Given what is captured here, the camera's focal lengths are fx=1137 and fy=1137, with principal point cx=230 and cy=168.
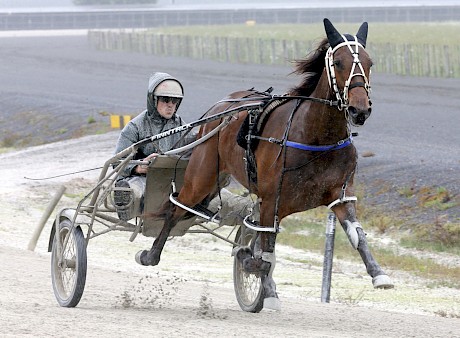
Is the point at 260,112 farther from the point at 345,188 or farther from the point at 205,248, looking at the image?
the point at 205,248

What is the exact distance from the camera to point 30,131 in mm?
25500

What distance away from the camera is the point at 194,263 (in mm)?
12594

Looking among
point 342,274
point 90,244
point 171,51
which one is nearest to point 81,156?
point 90,244

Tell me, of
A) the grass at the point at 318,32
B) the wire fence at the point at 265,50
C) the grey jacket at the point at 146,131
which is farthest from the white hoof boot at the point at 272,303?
the grass at the point at 318,32

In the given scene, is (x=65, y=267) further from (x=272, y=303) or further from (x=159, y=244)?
(x=272, y=303)

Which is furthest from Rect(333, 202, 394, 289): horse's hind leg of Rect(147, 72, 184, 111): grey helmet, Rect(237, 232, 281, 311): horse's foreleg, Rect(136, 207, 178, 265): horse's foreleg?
Rect(147, 72, 184, 111): grey helmet

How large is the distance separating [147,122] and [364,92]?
103 inches

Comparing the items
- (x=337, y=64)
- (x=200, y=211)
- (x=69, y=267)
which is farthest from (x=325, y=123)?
(x=69, y=267)

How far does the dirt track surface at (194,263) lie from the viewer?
7348mm

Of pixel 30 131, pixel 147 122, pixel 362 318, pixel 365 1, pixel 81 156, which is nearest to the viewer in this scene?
pixel 362 318

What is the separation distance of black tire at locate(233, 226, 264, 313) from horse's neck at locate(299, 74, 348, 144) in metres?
1.40

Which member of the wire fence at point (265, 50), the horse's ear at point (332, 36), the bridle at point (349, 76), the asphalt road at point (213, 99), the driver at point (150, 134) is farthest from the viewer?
the wire fence at point (265, 50)

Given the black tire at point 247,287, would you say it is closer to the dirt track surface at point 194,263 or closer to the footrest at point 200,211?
the dirt track surface at point 194,263

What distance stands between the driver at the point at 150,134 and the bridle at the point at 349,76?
183 cm
